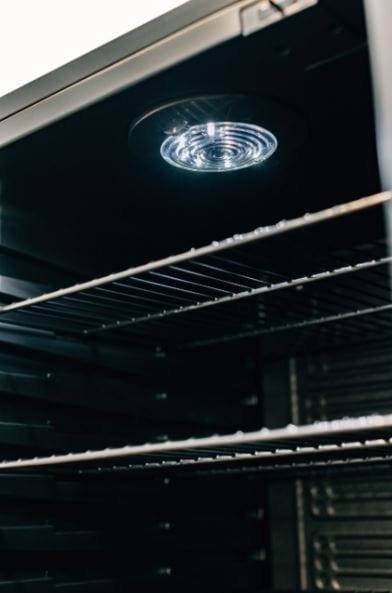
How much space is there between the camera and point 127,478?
112 cm

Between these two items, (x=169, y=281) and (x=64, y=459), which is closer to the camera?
(x=64, y=459)

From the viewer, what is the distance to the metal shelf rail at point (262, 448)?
2.26ft

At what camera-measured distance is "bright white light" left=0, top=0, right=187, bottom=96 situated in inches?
35.6

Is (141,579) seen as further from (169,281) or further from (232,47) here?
(232,47)

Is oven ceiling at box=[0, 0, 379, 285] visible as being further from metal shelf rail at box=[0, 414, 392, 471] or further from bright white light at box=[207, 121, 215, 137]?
metal shelf rail at box=[0, 414, 392, 471]

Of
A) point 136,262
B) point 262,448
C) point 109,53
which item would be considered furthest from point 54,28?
point 262,448

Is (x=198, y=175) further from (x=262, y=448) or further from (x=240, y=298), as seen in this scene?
(x=262, y=448)

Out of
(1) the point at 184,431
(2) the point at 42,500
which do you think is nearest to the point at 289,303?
(1) the point at 184,431

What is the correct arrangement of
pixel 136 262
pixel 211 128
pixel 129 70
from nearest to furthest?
pixel 129 70 → pixel 211 128 → pixel 136 262

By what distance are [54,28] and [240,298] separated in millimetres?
371

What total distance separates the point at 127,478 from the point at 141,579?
13 cm

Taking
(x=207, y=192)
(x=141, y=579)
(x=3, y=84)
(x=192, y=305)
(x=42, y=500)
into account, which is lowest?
(x=141, y=579)

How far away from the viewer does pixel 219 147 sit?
0.91m

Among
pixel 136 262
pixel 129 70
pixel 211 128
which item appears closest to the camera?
pixel 129 70
